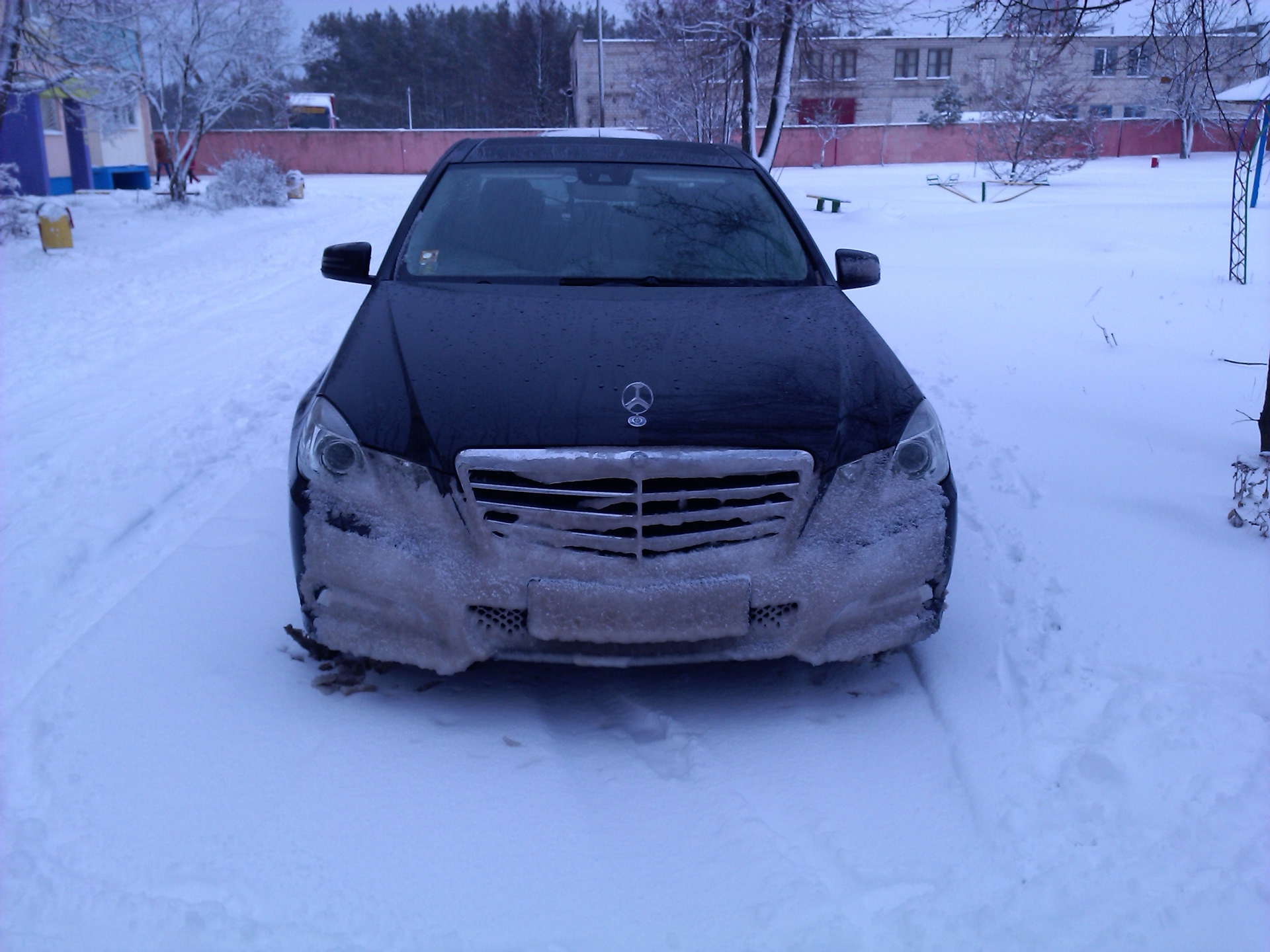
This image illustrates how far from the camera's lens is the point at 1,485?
466 cm

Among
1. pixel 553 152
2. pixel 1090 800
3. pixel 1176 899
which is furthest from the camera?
pixel 553 152

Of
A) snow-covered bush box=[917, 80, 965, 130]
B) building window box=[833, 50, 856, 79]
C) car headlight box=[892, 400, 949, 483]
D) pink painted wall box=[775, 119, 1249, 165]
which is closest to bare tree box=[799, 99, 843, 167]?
pink painted wall box=[775, 119, 1249, 165]

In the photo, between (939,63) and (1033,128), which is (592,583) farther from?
Result: (939,63)

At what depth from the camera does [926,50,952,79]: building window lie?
208 feet

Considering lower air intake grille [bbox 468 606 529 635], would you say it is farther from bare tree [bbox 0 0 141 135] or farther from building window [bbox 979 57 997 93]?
building window [bbox 979 57 997 93]

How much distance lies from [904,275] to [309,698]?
10.3 metres

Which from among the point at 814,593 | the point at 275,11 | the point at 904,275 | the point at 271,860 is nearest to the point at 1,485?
the point at 271,860

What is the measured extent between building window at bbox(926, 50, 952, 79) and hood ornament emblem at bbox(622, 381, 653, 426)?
68250 millimetres

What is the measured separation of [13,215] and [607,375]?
15808 mm

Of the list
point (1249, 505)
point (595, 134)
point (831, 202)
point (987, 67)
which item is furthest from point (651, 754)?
point (987, 67)

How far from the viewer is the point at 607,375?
2.93 meters

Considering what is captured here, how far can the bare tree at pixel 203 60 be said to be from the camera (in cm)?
2317

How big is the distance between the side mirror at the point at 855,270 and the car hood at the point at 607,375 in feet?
1.69

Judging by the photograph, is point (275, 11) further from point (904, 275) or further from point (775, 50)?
point (904, 275)
